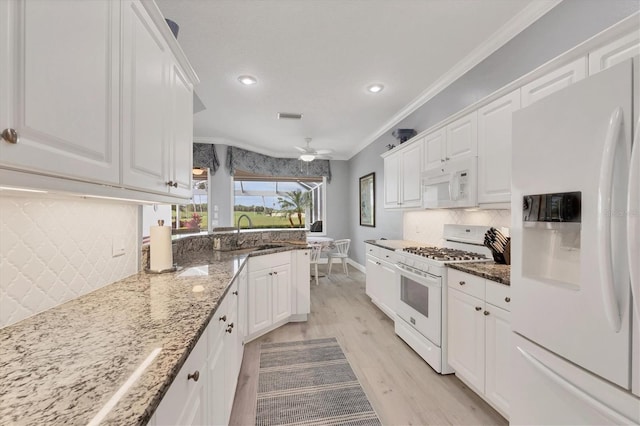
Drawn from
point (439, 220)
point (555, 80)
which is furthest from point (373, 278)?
point (555, 80)

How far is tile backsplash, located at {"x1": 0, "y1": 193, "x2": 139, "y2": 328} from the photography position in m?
0.94

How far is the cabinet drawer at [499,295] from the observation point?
1596 millimetres

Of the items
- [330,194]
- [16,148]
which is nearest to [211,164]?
[330,194]

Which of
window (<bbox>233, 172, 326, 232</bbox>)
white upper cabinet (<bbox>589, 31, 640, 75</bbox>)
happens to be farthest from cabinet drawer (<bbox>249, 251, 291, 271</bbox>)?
window (<bbox>233, 172, 326, 232</bbox>)

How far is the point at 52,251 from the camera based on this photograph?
1.10 metres

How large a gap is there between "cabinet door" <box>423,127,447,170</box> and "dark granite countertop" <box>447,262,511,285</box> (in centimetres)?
103

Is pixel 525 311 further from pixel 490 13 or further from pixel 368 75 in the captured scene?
pixel 368 75

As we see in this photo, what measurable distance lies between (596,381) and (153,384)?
1396 millimetres

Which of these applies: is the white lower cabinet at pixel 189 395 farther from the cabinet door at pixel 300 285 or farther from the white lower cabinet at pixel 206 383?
the cabinet door at pixel 300 285

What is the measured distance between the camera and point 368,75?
2963mm

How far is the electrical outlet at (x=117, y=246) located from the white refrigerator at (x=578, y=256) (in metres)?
2.06

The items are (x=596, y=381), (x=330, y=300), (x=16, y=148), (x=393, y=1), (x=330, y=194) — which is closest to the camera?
(x=16, y=148)

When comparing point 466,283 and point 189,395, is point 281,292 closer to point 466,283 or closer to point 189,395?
point 466,283

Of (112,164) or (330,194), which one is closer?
(112,164)
